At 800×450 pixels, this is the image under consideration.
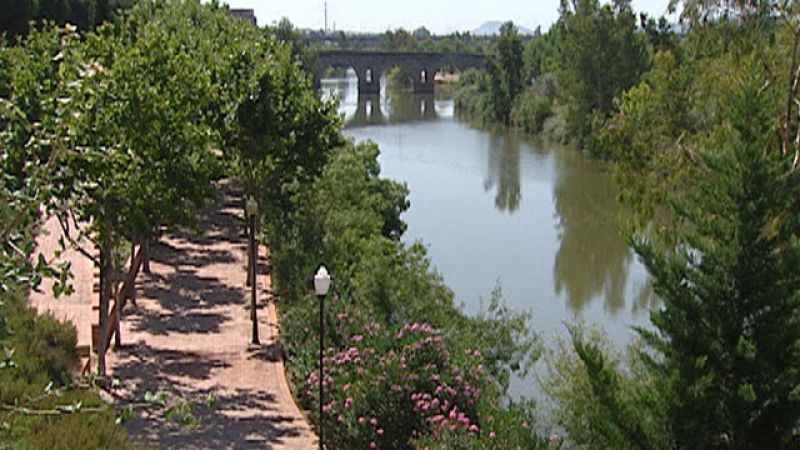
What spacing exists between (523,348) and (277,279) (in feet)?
23.2

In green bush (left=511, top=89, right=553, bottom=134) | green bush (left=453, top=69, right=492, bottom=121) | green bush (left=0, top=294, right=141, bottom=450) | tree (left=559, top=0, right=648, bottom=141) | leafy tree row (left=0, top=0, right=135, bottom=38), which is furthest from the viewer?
green bush (left=453, top=69, right=492, bottom=121)

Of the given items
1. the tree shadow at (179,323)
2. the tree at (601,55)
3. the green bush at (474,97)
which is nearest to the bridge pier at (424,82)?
the green bush at (474,97)

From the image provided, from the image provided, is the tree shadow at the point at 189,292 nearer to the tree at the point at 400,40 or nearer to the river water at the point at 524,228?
the river water at the point at 524,228

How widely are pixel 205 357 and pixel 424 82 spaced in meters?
88.3

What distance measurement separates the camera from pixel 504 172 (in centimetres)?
4531

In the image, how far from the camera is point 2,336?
13.7ft

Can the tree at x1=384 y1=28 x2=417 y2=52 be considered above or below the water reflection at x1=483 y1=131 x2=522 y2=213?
above

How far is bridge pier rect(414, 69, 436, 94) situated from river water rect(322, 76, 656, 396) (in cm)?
4144

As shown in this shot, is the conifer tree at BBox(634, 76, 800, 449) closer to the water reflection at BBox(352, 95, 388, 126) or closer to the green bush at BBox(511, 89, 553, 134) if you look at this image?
the green bush at BBox(511, 89, 553, 134)

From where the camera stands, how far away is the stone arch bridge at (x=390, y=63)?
97.9 m

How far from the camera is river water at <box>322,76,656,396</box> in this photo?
24.5m

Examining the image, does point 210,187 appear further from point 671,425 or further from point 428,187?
point 428,187

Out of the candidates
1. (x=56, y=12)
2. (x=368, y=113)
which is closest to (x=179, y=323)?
(x=56, y=12)

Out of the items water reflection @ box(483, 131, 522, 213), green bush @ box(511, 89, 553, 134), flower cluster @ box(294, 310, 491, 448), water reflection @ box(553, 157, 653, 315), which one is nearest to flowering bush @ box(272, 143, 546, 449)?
flower cluster @ box(294, 310, 491, 448)
